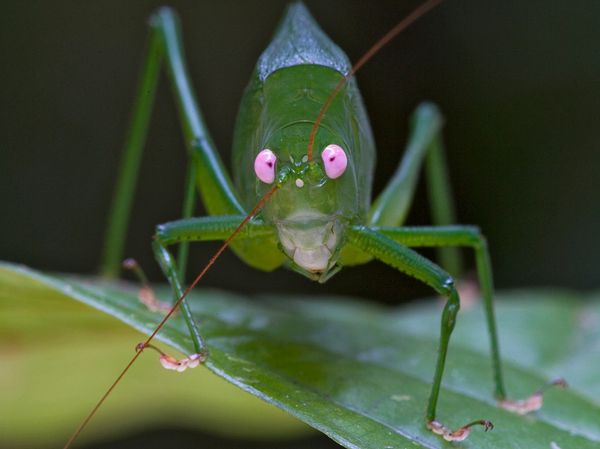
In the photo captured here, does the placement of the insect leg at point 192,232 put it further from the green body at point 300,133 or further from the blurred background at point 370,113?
the blurred background at point 370,113

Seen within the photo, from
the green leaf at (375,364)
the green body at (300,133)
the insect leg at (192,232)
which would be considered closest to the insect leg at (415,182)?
the green body at (300,133)

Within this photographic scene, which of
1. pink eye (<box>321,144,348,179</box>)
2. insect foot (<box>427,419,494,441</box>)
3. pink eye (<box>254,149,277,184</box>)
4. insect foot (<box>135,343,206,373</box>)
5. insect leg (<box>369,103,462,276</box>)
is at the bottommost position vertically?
insect foot (<box>135,343,206,373</box>)

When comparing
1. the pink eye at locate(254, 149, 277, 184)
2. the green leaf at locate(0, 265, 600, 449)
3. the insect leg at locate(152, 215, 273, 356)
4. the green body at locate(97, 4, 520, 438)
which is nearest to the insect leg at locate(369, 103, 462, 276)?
the green body at locate(97, 4, 520, 438)

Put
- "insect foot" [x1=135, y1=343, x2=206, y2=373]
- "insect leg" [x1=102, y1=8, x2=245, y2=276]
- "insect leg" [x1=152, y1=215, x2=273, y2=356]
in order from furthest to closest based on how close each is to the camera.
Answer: "insect leg" [x1=102, y1=8, x2=245, y2=276], "insect leg" [x1=152, y1=215, x2=273, y2=356], "insect foot" [x1=135, y1=343, x2=206, y2=373]

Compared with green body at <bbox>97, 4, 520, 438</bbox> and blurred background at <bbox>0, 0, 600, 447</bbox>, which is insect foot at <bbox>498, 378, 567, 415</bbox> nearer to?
green body at <bbox>97, 4, 520, 438</bbox>

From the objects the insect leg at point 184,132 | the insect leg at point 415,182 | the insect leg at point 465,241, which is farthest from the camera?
the insect leg at point 415,182

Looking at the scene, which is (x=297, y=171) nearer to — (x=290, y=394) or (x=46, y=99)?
Answer: (x=290, y=394)
